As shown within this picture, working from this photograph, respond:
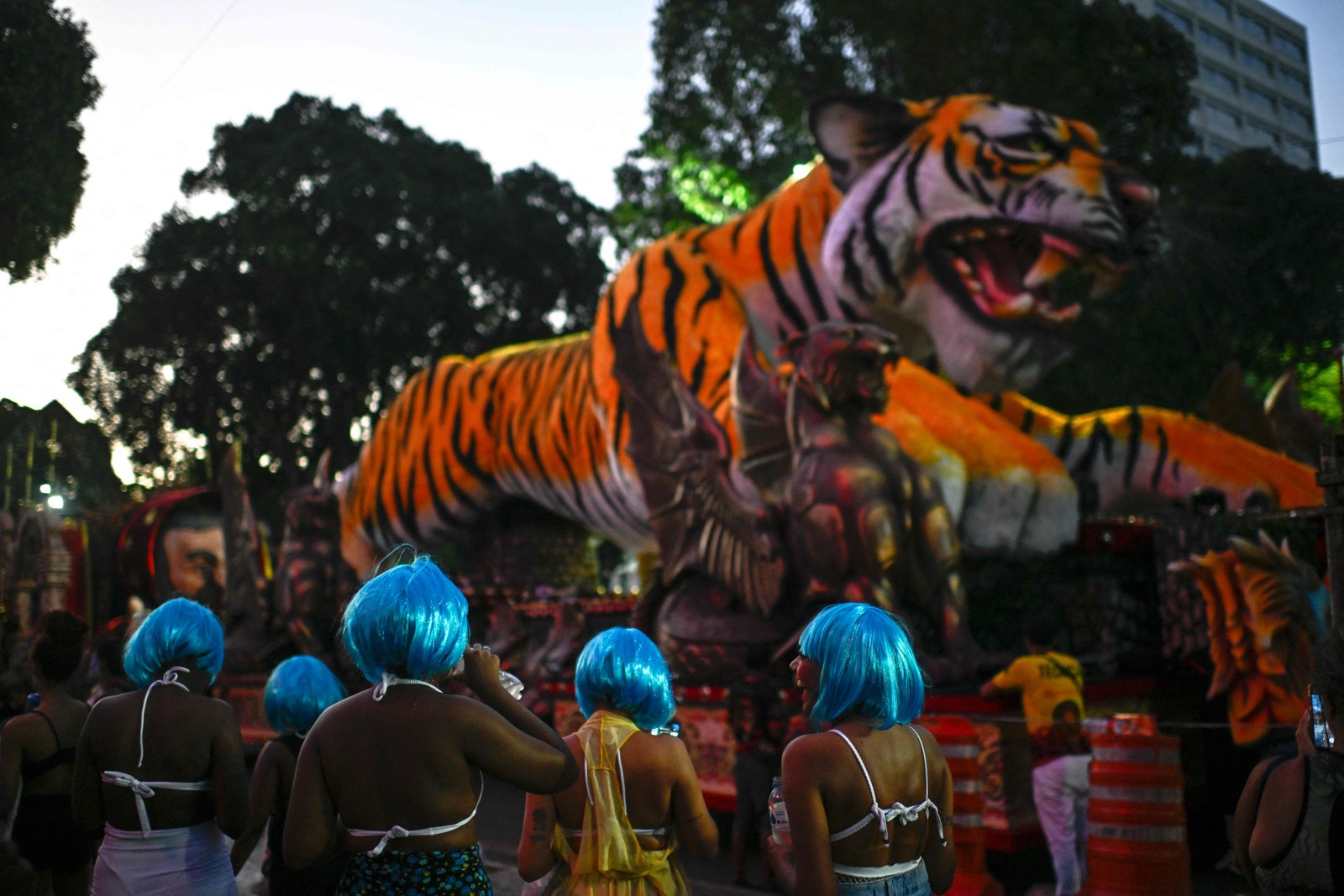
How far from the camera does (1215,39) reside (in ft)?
71.1

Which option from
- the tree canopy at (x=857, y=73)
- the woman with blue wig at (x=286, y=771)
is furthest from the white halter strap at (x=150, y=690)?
the tree canopy at (x=857, y=73)

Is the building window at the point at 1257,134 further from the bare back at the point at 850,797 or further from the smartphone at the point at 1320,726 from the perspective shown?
the bare back at the point at 850,797

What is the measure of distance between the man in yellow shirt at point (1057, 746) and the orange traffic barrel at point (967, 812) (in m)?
0.29

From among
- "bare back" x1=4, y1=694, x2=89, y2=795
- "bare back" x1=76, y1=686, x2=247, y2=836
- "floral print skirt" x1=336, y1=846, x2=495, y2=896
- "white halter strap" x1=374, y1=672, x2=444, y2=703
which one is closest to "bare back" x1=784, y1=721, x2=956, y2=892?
"floral print skirt" x1=336, y1=846, x2=495, y2=896

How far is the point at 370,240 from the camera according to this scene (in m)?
21.0

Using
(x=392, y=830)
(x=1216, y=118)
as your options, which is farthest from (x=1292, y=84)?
(x=392, y=830)

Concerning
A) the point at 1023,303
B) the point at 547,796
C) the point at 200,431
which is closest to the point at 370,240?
the point at 200,431

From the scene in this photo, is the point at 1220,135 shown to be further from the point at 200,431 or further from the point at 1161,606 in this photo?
the point at 1161,606

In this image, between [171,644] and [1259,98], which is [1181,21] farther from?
[171,644]

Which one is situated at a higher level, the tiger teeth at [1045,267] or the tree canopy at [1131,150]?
the tree canopy at [1131,150]

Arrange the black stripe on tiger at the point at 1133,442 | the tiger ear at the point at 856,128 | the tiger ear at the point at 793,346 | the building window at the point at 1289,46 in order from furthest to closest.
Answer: the building window at the point at 1289,46 < the black stripe on tiger at the point at 1133,442 < the tiger ear at the point at 856,128 < the tiger ear at the point at 793,346

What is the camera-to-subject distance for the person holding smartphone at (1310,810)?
2434mm

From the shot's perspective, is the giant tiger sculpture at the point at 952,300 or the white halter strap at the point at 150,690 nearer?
the white halter strap at the point at 150,690

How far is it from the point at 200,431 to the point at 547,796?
19.3 meters
